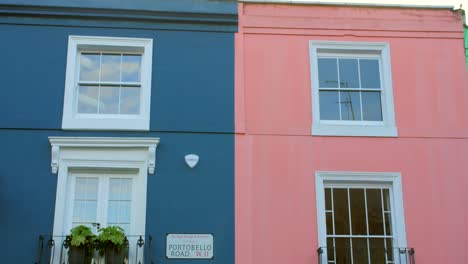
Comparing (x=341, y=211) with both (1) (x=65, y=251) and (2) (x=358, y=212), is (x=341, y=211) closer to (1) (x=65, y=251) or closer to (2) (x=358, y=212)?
(2) (x=358, y=212)

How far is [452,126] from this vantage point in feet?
33.1

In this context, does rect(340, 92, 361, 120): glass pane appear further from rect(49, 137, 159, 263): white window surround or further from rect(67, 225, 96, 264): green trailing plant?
rect(67, 225, 96, 264): green trailing plant

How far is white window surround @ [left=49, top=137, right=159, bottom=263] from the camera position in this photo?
942 centimetres

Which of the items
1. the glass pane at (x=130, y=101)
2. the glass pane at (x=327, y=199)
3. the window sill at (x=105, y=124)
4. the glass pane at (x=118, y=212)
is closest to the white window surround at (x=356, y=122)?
the glass pane at (x=327, y=199)

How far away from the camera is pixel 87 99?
33.0 ft

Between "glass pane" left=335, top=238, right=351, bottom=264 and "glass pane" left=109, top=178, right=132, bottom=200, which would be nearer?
"glass pane" left=335, top=238, right=351, bottom=264

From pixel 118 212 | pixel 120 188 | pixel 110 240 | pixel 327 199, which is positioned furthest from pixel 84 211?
pixel 327 199

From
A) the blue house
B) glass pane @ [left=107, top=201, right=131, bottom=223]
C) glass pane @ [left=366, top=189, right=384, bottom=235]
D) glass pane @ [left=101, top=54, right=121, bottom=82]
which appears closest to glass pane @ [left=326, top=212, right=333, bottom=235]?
glass pane @ [left=366, top=189, right=384, bottom=235]

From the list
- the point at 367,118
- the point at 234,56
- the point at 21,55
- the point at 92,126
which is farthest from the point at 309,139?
the point at 21,55

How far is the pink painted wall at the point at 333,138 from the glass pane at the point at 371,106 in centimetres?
32

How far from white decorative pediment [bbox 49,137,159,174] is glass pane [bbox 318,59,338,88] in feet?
9.77

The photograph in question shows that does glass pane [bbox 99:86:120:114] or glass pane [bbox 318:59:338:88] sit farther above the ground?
glass pane [bbox 318:59:338:88]

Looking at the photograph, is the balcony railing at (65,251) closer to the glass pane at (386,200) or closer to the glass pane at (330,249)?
the glass pane at (330,249)

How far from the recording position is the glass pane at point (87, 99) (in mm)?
10000
